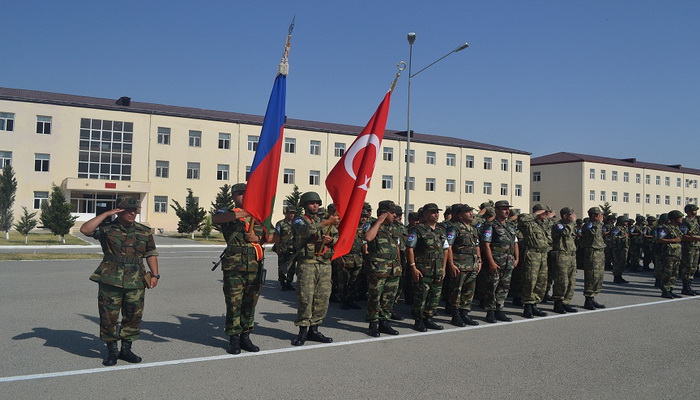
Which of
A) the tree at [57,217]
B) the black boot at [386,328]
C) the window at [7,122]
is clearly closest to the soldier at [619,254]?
the black boot at [386,328]

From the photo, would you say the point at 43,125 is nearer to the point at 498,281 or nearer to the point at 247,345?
the point at 247,345

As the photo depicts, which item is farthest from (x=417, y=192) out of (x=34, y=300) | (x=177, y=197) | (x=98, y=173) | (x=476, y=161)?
(x=34, y=300)

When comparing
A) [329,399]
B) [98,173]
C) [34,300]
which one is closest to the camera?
[329,399]

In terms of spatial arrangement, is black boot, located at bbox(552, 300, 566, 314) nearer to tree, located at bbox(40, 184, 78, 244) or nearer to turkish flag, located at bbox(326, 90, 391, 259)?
turkish flag, located at bbox(326, 90, 391, 259)

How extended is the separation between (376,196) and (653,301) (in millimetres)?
35174

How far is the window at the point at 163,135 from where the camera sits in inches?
1495

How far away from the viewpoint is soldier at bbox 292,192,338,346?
5.82m

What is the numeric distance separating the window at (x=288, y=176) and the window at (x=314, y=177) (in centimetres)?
166

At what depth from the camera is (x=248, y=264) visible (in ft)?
18.0

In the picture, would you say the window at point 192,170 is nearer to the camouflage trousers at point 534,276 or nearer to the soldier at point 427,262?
the camouflage trousers at point 534,276

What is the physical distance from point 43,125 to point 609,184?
5538cm

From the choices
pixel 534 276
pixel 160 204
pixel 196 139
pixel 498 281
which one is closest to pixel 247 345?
pixel 498 281

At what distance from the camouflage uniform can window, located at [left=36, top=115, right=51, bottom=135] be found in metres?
35.6

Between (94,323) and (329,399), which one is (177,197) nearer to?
(94,323)
